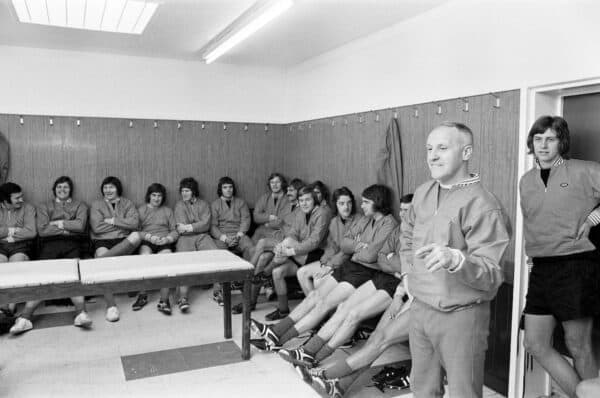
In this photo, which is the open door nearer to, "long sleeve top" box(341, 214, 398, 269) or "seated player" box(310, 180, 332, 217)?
"long sleeve top" box(341, 214, 398, 269)

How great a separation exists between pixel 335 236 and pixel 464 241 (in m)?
2.66

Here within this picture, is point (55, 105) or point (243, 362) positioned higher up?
point (55, 105)

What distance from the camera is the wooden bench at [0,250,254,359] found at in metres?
3.20

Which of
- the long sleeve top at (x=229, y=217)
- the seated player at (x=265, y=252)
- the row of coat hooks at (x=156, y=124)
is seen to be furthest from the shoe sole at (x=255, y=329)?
the row of coat hooks at (x=156, y=124)

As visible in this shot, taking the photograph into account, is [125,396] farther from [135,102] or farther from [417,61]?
[135,102]

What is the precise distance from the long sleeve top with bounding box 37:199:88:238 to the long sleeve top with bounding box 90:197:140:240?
0.12 metres

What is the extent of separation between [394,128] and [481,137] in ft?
3.38

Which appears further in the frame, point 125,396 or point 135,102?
point 135,102

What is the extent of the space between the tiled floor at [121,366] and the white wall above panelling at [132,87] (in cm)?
260

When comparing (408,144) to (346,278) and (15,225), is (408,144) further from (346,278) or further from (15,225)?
(15,225)

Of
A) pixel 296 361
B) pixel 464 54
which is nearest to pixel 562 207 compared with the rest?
pixel 464 54

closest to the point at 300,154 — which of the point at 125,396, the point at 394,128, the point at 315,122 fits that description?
the point at 315,122

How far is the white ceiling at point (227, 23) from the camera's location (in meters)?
4.11

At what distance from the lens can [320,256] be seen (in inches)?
195
